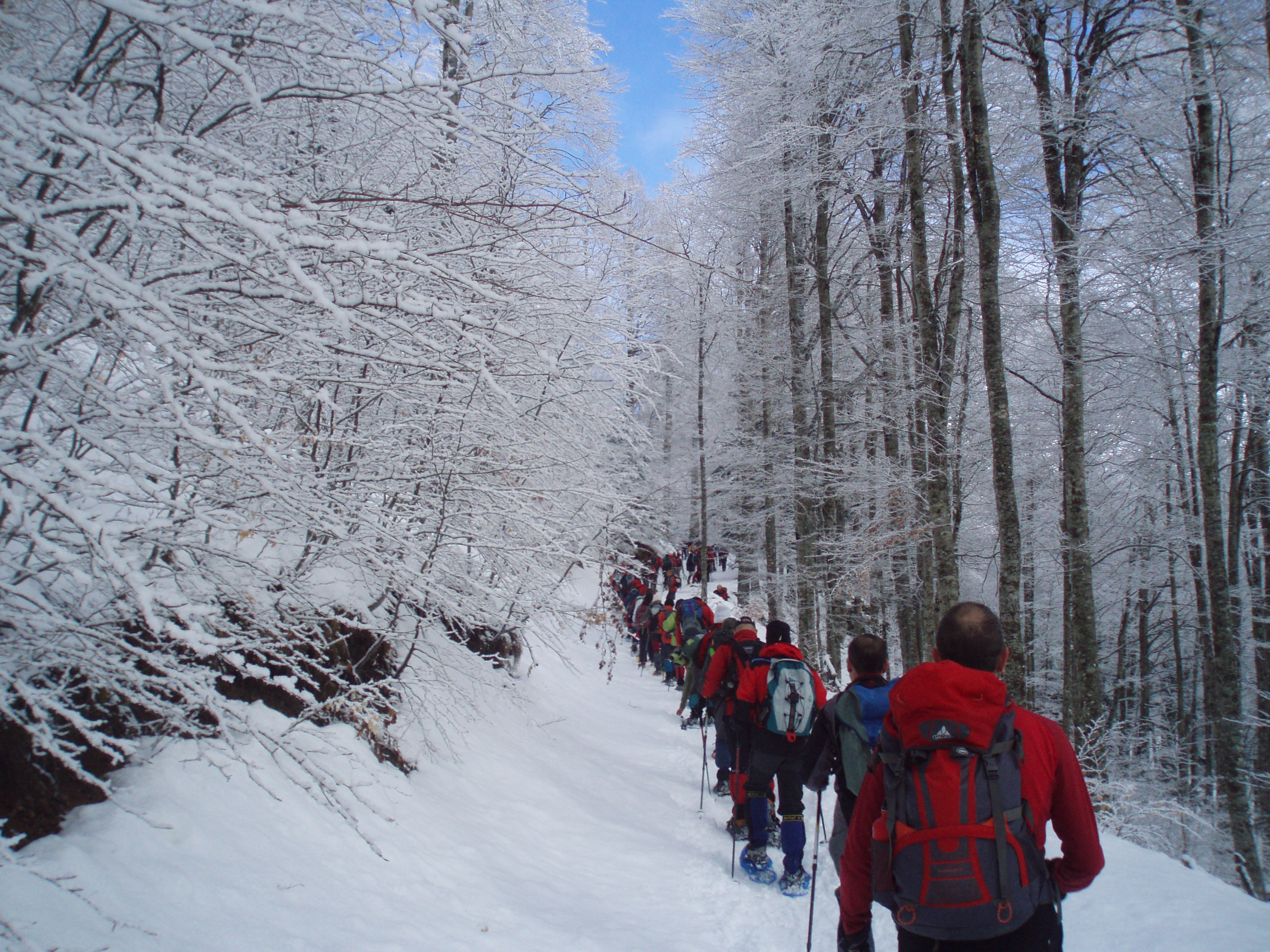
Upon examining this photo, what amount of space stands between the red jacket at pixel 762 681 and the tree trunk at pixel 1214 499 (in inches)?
253

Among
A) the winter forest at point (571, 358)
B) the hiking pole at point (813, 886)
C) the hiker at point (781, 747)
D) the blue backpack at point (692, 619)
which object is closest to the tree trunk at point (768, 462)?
the winter forest at point (571, 358)

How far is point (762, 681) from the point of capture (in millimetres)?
4840

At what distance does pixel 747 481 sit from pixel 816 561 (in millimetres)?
3599

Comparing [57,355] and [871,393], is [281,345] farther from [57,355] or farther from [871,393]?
[871,393]

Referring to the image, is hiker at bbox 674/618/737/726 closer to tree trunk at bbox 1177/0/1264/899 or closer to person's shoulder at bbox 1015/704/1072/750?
person's shoulder at bbox 1015/704/1072/750

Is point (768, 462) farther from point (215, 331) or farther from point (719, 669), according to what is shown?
point (215, 331)

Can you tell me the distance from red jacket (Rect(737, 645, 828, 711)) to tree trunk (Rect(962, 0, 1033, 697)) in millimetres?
3135

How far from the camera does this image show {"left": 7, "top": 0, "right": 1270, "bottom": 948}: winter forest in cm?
206

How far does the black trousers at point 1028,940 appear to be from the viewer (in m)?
1.97

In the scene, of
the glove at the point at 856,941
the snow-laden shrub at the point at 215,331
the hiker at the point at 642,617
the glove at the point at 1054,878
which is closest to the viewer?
the snow-laden shrub at the point at 215,331

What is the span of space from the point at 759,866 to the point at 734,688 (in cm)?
130

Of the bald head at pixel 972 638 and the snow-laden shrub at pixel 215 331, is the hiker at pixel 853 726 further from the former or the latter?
the snow-laden shrub at pixel 215 331

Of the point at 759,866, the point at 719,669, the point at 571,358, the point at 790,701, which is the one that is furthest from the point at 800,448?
the point at 759,866

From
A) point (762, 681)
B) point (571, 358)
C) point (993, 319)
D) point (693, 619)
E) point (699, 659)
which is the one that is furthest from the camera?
point (693, 619)
